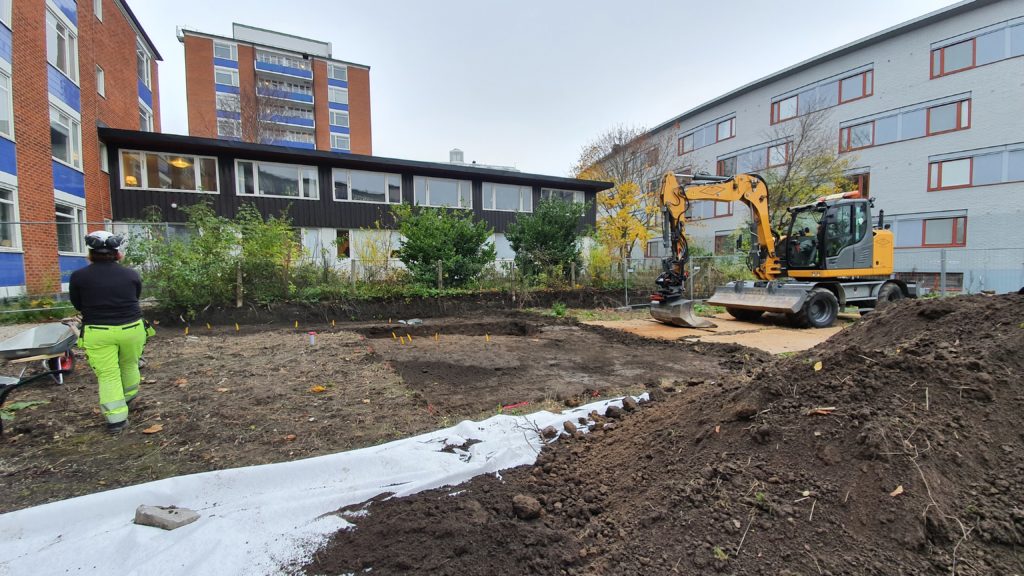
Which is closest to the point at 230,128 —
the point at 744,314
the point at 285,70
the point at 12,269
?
the point at 12,269

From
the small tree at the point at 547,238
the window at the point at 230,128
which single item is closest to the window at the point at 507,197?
the small tree at the point at 547,238

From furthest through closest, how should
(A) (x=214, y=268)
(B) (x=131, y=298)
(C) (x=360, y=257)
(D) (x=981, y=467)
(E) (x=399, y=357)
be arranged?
(C) (x=360, y=257) → (A) (x=214, y=268) → (E) (x=399, y=357) → (B) (x=131, y=298) → (D) (x=981, y=467)

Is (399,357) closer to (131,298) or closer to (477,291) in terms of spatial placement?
(131,298)

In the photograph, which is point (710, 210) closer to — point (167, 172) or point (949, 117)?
point (949, 117)

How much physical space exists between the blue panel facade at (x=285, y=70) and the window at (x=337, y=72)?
1.83 m

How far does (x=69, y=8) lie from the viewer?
45.4ft

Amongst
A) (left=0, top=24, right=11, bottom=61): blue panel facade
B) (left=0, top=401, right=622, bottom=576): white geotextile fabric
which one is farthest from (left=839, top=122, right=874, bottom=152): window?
(left=0, top=24, right=11, bottom=61): blue panel facade

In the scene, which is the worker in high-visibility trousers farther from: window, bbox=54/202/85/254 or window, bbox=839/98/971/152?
window, bbox=839/98/971/152

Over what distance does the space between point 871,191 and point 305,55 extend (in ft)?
157

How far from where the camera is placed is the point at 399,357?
6.75 meters

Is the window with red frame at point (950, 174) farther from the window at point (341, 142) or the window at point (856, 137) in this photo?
the window at point (341, 142)

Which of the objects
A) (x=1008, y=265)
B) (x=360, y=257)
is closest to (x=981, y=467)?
(x=360, y=257)

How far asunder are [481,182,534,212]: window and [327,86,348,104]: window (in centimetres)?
3155

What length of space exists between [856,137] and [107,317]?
94.5 ft
